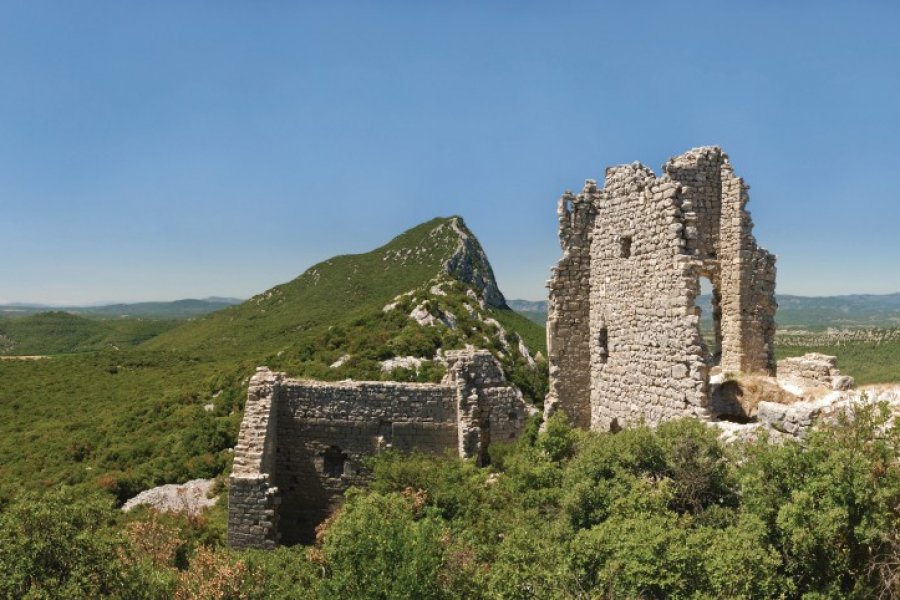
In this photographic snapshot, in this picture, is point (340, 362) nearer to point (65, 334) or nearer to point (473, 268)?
point (473, 268)

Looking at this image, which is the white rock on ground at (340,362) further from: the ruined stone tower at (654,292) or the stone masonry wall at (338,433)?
the ruined stone tower at (654,292)

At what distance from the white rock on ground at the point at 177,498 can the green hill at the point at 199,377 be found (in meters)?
0.74

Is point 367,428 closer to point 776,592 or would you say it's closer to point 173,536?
point 173,536

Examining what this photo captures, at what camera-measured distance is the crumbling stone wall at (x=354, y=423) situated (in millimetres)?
15094

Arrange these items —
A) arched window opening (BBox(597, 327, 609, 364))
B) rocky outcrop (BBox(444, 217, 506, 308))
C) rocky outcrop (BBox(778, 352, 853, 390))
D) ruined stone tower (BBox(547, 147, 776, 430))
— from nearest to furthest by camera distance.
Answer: ruined stone tower (BBox(547, 147, 776, 430))
rocky outcrop (BBox(778, 352, 853, 390))
arched window opening (BBox(597, 327, 609, 364))
rocky outcrop (BBox(444, 217, 506, 308))

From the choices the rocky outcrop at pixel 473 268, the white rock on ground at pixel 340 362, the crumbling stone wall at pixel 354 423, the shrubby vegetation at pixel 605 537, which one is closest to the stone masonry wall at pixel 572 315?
the shrubby vegetation at pixel 605 537

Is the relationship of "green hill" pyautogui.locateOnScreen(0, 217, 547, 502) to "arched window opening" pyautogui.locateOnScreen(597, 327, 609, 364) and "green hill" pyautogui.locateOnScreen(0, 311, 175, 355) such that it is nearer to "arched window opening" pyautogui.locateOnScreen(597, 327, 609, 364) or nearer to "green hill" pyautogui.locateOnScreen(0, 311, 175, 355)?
"arched window opening" pyautogui.locateOnScreen(597, 327, 609, 364)

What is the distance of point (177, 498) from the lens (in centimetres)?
1938

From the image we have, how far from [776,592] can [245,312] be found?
232 ft

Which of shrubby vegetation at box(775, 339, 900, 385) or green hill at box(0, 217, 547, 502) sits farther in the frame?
shrubby vegetation at box(775, 339, 900, 385)

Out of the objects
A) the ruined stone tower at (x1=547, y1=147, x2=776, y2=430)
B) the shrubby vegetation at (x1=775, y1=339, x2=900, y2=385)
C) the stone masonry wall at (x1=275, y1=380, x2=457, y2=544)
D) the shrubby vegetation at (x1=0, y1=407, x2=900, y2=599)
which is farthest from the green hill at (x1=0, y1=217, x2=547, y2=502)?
the shrubby vegetation at (x1=775, y1=339, x2=900, y2=385)

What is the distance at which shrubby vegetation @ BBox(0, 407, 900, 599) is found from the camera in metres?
6.41

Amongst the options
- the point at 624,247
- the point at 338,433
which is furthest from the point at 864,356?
the point at 338,433

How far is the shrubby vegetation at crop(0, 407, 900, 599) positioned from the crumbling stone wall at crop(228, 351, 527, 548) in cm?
376
